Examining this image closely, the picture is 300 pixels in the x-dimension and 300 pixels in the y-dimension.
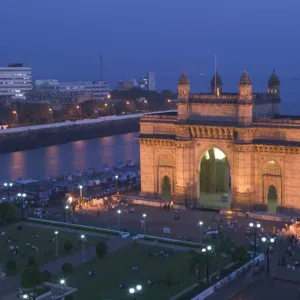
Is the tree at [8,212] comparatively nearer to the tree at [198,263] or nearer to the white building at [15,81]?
the tree at [198,263]

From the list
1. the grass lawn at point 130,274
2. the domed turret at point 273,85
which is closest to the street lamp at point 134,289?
the grass lawn at point 130,274

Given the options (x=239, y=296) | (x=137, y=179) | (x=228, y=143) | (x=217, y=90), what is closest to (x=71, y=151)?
(x=137, y=179)

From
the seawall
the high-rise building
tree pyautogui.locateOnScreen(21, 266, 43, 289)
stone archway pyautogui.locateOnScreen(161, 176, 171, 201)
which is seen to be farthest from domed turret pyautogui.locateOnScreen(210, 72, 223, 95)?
the high-rise building

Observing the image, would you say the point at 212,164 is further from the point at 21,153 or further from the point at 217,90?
the point at 21,153

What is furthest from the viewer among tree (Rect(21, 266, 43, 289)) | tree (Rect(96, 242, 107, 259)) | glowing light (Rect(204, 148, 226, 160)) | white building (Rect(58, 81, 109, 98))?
white building (Rect(58, 81, 109, 98))

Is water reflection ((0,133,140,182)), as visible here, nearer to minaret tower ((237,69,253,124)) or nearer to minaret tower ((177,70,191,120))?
minaret tower ((177,70,191,120))

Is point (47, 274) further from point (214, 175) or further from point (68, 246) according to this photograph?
point (214, 175)

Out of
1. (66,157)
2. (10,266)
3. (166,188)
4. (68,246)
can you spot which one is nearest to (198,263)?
(68,246)
